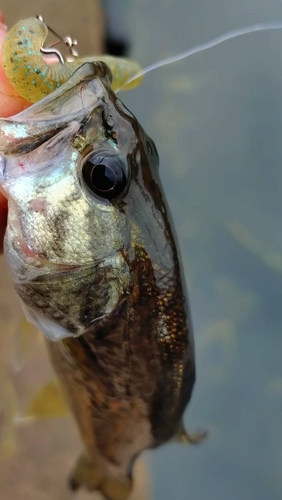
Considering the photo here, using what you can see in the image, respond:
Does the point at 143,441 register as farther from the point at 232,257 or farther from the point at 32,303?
the point at 232,257

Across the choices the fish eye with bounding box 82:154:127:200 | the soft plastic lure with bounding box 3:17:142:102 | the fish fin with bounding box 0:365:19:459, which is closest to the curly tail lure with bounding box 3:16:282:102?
the soft plastic lure with bounding box 3:17:142:102

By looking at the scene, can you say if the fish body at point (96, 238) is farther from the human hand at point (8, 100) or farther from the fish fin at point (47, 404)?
the fish fin at point (47, 404)

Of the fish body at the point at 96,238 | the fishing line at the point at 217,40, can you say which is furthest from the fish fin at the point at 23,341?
the fishing line at the point at 217,40

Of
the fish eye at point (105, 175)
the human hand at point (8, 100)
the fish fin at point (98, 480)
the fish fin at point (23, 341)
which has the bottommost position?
the fish fin at point (98, 480)

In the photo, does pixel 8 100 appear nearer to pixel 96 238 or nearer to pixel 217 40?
pixel 96 238

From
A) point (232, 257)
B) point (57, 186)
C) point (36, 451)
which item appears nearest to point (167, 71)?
point (232, 257)

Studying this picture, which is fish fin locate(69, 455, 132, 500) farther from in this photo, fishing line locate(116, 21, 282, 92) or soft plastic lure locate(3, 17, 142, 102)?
fishing line locate(116, 21, 282, 92)

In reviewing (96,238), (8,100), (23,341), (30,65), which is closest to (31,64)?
(30,65)
